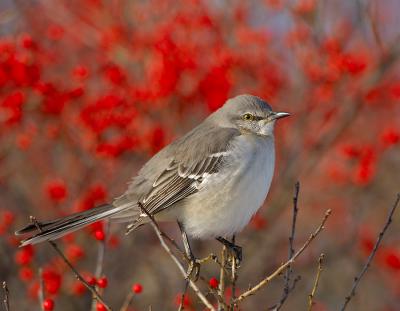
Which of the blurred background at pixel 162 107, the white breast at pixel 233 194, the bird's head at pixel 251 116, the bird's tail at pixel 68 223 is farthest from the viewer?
the blurred background at pixel 162 107

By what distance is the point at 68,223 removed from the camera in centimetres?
461

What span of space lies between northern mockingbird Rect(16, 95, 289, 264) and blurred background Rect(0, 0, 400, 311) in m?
0.60

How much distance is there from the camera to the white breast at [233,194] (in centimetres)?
459

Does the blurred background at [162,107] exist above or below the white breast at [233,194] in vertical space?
above

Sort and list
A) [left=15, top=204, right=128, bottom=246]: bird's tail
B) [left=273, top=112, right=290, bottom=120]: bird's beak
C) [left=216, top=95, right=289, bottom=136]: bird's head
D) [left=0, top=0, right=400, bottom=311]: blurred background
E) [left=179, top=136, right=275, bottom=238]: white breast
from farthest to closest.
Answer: [left=0, top=0, right=400, bottom=311]: blurred background, [left=216, top=95, right=289, bottom=136]: bird's head, [left=273, top=112, right=290, bottom=120]: bird's beak, [left=179, top=136, right=275, bottom=238]: white breast, [left=15, top=204, right=128, bottom=246]: bird's tail

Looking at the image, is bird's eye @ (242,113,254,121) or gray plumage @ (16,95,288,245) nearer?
gray plumage @ (16,95,288,245)

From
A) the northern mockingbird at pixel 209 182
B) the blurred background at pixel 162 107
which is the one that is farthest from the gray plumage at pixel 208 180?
the blurred background at pixel 162 107

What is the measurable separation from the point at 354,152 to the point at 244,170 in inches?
84.5

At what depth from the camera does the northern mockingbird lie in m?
4.61

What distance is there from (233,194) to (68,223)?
46.8 inches

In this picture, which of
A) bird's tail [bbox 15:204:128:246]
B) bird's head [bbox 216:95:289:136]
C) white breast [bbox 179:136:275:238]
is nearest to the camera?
bird's tail [bbox 15:204:128:246]

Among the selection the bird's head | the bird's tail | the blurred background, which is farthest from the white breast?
the blurred background

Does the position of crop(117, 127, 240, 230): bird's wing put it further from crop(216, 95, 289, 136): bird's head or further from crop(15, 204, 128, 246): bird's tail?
crop(15, 204, 128, 246): bird's tail

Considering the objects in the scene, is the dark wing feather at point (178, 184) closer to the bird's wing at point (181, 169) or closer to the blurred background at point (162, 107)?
the bird's wing at point (181, 169)
